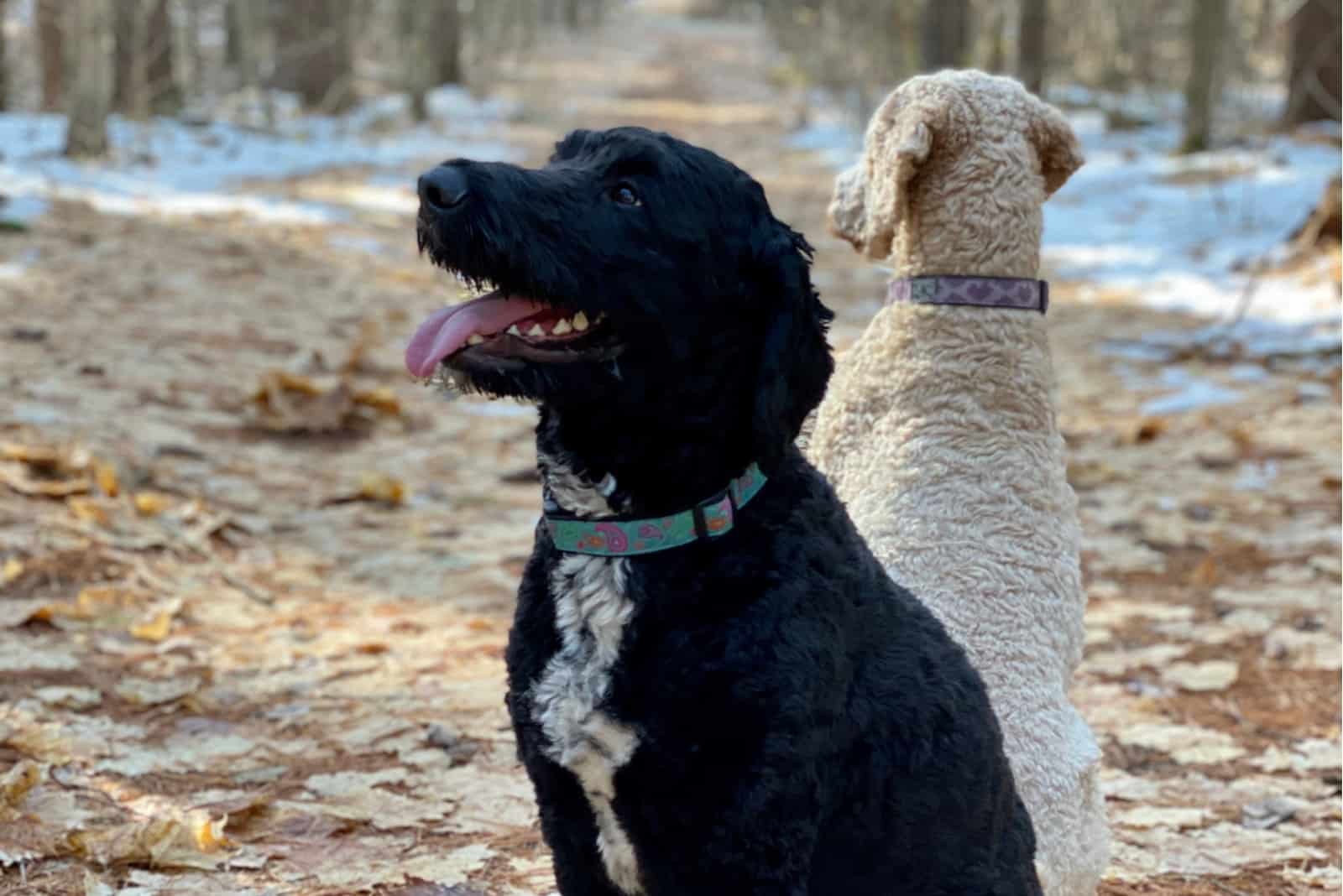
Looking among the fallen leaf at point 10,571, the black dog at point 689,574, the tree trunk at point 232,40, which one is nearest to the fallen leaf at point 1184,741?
the black dog at point 689,574

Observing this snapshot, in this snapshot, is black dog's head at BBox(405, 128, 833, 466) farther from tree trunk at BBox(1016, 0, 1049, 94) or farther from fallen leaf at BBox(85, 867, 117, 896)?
tree trunk at BBox(1016, 0, 1049, 94)

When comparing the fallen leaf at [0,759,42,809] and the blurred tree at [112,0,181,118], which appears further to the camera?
the blurred tree at [112,0,181,118]

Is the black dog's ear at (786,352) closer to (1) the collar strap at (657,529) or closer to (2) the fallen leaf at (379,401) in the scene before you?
(1) the collar strap at (657,529)

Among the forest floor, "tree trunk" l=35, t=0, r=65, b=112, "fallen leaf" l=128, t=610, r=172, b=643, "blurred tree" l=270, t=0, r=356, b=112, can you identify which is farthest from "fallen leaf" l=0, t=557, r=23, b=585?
"blurred tree" l=270, t=0, r=356, b=112

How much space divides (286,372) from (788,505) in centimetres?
646

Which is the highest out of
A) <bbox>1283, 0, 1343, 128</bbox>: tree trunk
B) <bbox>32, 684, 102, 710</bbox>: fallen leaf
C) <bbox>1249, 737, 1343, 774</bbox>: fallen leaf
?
<bbox>1283, 0, 1343, 128</bbox>: tree trunk

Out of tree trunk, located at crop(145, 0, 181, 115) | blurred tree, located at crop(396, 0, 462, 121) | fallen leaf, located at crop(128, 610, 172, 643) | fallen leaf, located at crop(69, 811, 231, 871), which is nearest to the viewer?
fallen leaf, located at crop(69, 811, 231, 871)

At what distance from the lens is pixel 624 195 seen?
8.95ft

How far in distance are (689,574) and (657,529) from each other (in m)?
0.10

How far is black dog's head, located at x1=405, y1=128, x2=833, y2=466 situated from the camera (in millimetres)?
2549

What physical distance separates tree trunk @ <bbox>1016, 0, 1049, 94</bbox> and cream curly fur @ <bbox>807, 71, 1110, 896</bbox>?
53.8 ft

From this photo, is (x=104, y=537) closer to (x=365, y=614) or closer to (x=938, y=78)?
(x=365, y=614)

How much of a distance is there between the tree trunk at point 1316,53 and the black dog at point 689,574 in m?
13.0

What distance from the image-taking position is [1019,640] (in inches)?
135
